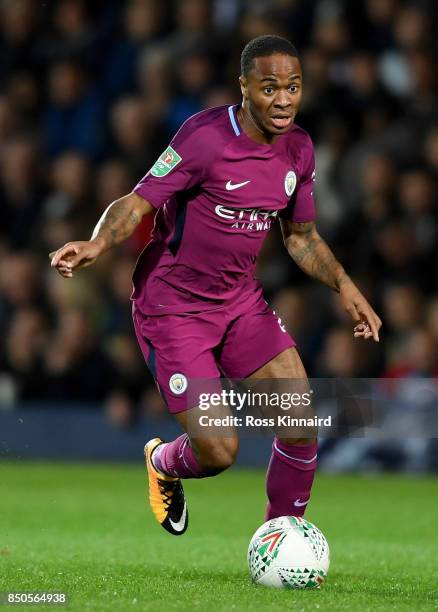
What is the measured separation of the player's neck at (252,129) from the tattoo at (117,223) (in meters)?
0.59

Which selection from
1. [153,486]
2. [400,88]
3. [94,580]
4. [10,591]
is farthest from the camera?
[400,88]

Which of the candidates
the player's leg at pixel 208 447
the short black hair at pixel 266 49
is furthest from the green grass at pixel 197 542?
the short black hair at pixel 266 49

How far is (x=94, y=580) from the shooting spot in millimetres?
5363

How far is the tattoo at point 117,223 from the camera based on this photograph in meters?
5.18

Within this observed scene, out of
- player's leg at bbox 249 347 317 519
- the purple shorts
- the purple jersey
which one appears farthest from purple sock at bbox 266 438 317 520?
the purple jersey

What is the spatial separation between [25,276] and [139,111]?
1677 millimetres

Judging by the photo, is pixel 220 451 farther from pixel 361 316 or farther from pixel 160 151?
pixel 160 151

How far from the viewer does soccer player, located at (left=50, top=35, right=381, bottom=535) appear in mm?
5453

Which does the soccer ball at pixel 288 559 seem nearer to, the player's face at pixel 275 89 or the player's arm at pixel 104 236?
the player's arm at pixel 104 236

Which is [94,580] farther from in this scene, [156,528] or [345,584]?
[156,528]

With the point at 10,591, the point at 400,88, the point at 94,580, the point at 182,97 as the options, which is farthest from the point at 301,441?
the point at 182,97

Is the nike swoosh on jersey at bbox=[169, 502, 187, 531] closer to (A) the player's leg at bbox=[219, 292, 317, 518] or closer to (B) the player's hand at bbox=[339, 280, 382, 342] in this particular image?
(A) the player's leg at bbox=[219, 292, 317, 518]

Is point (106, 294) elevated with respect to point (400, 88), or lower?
lower

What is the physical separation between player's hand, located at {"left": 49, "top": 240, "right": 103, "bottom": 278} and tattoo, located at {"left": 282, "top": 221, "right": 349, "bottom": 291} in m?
1.20
